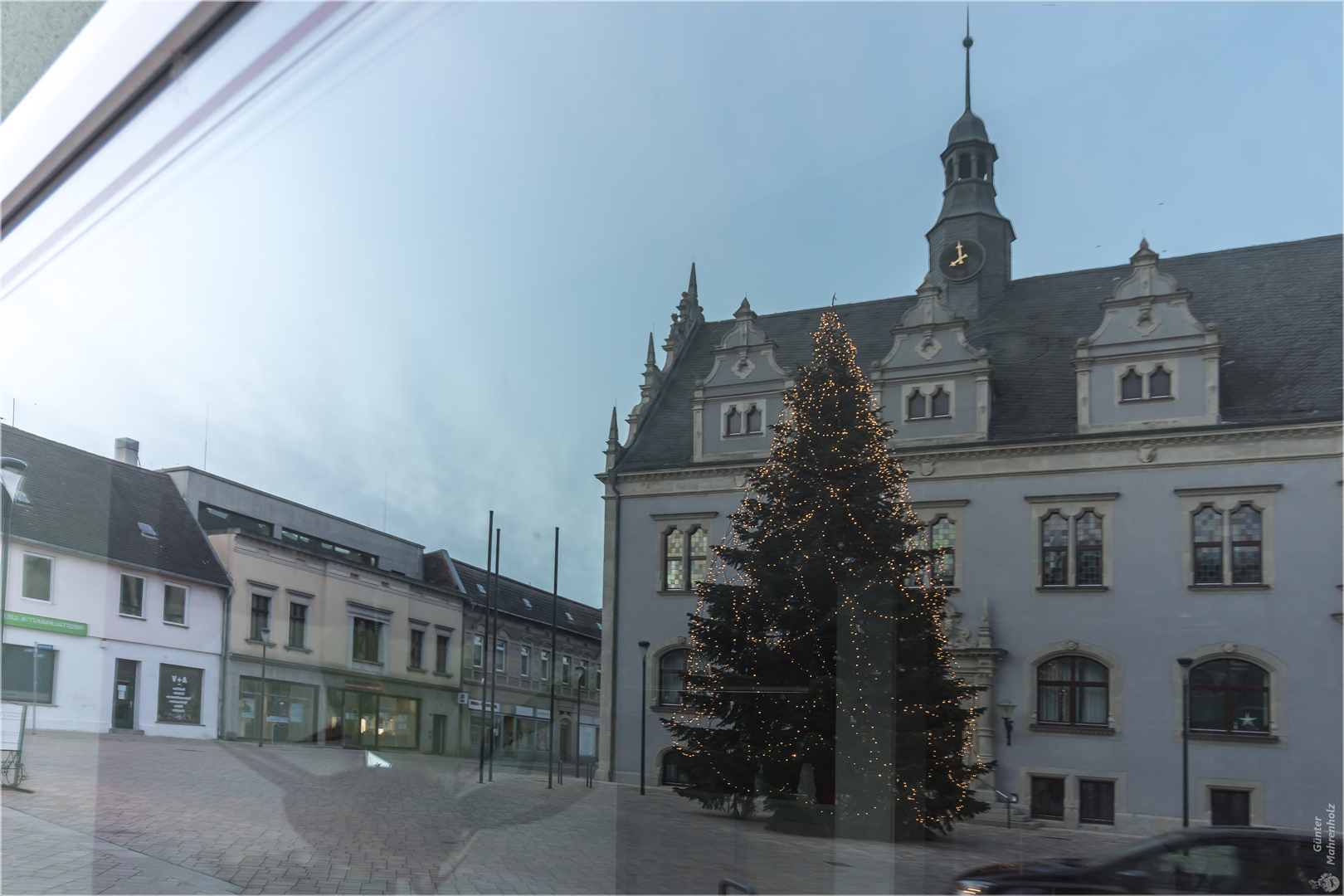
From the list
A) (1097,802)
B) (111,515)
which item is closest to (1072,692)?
(1097,802)

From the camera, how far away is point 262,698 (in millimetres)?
10523

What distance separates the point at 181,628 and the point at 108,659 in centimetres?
74

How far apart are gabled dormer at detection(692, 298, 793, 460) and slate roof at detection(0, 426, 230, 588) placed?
9947mm

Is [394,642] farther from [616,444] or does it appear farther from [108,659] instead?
[616,444]

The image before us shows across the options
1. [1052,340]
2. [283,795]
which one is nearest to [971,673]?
[1052,340]

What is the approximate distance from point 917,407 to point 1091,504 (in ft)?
10.6

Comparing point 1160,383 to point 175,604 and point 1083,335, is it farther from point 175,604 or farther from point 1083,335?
point 175,604

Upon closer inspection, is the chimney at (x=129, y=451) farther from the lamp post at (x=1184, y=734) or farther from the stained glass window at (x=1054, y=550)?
the lamp post at (x=1184, y=734)

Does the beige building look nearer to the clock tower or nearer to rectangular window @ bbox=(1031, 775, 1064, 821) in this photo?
rectangular window @ bbox=(1031, 775, 1064, 821)

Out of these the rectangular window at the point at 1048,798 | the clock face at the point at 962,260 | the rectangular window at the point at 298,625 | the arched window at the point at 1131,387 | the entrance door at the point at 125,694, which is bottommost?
the rectangular window at the point at 1048,798

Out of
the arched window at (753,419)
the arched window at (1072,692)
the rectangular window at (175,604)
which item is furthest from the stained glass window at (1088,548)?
the rectangular window at (175,604)

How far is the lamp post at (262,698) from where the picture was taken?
33.4ft

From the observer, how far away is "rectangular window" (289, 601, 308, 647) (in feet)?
33.0

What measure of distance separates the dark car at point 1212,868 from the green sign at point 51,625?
8017 millimetres
